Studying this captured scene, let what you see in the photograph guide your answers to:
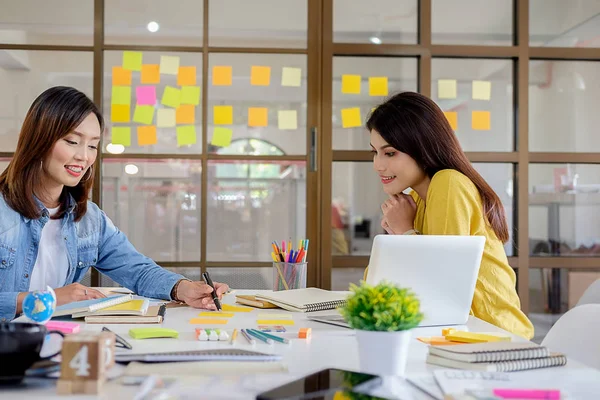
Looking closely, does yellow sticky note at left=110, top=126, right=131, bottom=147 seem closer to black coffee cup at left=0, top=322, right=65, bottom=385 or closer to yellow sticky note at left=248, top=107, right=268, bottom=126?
yellow sticky note at left=248, top=107, right=268, bottom=126

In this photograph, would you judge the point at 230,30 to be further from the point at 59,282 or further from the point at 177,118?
the point at 59,282

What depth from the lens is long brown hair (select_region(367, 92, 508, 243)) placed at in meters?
1.93

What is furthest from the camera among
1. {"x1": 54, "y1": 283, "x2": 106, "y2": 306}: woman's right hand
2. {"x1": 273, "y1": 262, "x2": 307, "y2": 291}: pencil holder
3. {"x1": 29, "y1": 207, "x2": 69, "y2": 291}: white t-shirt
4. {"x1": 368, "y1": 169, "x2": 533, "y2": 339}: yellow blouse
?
{"x1": 29, "y1": 207, "x2": 69, "y2": 291}: white t-shirt

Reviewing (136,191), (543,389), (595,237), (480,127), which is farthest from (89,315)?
(595,237)

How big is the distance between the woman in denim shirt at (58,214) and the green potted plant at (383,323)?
3.11 feet

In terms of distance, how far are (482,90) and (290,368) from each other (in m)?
2.45

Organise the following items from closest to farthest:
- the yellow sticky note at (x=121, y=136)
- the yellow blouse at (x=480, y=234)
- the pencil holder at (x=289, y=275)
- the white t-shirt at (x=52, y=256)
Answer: the yellow blouse at (x=480, y=234) < the pencil holder at (x=289, y=275) < the white t-shirt at (x=52, y=256) < the yellow sticky note at (x=121, y=136)

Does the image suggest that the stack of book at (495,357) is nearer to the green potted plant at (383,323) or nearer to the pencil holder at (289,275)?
the green potted plant at (383,323)

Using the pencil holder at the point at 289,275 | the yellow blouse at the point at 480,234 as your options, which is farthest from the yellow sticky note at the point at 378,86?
the pencil holder at the point at 289,275

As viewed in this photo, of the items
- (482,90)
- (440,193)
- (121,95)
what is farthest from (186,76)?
(440,193)

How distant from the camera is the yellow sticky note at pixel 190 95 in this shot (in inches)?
119

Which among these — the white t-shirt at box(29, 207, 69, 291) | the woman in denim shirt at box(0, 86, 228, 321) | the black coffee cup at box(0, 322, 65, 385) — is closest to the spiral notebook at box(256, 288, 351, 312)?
the woman in denim shirt at box(0, 86, 228, 321)

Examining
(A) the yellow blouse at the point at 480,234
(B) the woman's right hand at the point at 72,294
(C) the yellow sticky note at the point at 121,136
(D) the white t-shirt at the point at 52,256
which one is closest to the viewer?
(B) the woman's right hand at the point at 72,294

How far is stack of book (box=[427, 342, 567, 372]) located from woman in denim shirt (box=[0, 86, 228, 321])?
3.12 ft
